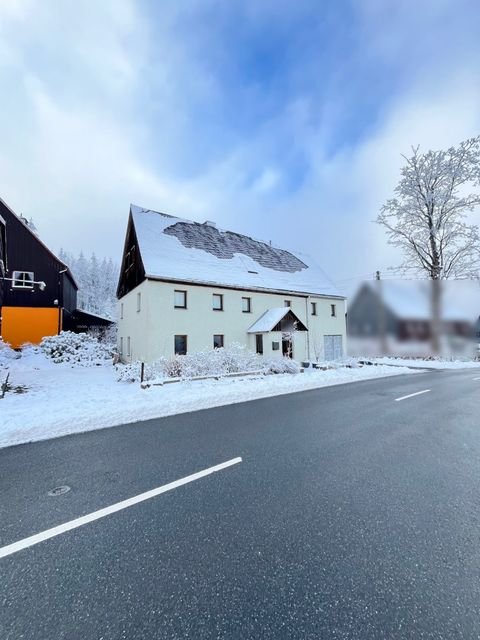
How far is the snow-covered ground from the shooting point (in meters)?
6.08

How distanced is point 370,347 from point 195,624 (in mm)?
26025

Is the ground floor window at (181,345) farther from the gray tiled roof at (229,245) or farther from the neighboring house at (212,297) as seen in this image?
the gray tiled roof at (229,245)

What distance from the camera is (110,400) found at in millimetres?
8234

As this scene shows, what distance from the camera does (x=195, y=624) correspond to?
1756 mm

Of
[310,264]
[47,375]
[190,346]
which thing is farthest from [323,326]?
[47,375]

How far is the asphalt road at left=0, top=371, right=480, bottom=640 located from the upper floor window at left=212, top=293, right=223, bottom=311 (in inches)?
528

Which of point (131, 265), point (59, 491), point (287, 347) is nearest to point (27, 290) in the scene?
point (131, 265)

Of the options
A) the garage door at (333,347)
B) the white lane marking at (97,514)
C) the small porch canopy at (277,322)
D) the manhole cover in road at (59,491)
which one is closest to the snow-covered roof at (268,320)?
the small porch canopy at (277,322)

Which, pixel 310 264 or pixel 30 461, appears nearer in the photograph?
pixel 30 461

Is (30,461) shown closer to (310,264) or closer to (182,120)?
(182,120)

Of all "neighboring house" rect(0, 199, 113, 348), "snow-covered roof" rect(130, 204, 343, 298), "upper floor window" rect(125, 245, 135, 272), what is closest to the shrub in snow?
"snow-covered roof" rect(130, 204, 343, 298)

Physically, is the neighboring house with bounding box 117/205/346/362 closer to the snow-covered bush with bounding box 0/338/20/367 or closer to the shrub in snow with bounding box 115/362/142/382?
the shrub in snow with bounding box 115/362/142/382

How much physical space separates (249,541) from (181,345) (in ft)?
47.7

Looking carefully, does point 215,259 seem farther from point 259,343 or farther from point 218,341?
point 259,343
